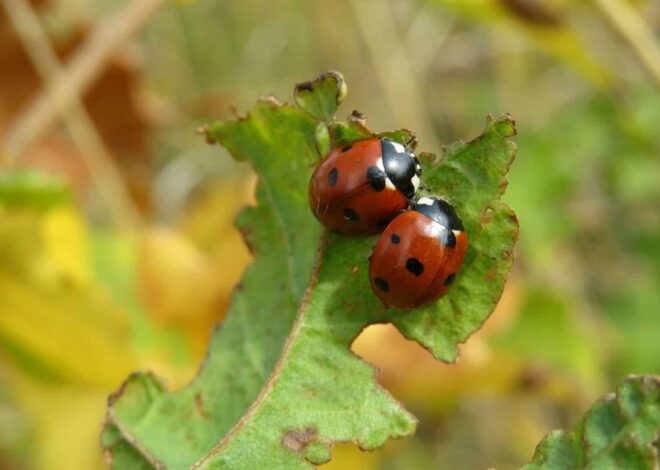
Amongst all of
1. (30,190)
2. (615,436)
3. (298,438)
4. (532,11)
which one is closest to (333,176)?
(298,438)

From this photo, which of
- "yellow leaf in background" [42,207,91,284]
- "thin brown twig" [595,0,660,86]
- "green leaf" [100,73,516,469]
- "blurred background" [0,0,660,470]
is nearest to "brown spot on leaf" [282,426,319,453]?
"green leaf" [100,73,516,469]

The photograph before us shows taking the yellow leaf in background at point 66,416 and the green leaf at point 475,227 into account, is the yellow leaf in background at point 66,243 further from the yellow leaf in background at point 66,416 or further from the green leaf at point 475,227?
the green leaf at point 475,227

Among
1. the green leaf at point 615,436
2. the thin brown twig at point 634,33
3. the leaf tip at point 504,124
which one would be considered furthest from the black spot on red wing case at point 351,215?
the thin brown twig at point 634,33

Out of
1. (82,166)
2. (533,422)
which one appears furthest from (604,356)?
(82,166)

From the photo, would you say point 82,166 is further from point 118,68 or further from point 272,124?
point 272,124

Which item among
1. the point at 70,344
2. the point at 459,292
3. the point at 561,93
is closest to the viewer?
the point at 459,292

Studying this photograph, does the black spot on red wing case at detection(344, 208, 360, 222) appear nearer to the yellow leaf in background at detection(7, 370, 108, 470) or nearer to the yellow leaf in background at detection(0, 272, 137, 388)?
the yellow leaf in background at detection(0, 272, 137, 388)
